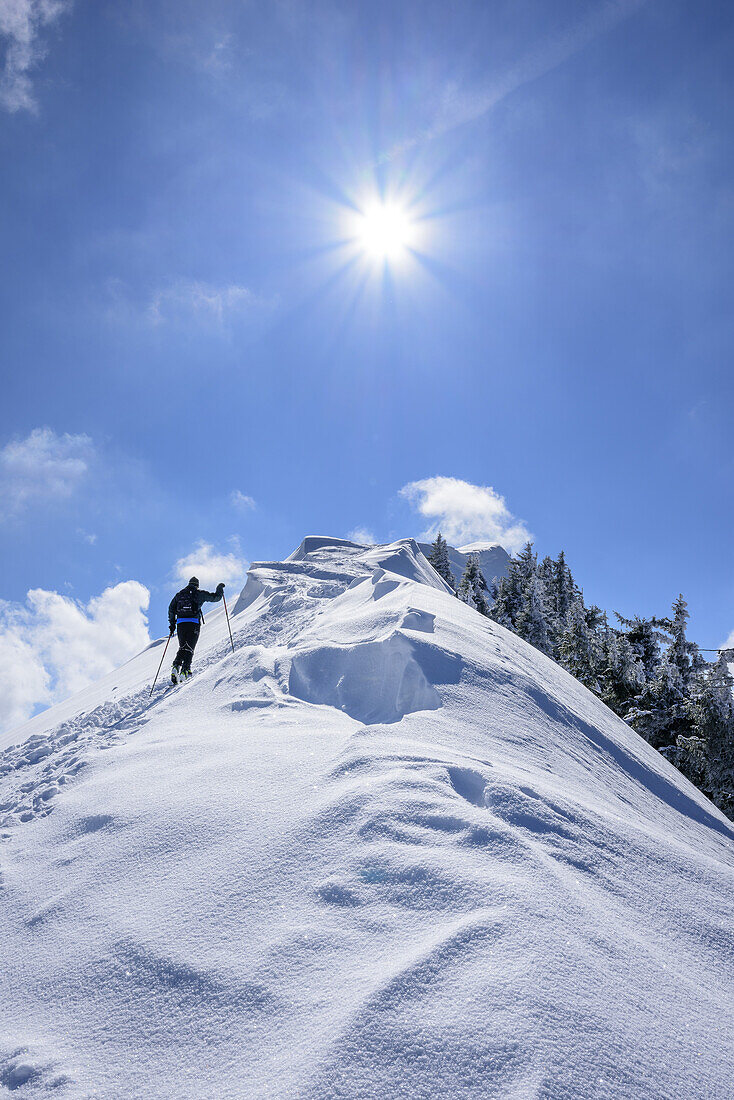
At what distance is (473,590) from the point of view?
42094mm

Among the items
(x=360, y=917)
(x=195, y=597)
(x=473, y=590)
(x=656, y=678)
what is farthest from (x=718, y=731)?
(x=360, y=917)

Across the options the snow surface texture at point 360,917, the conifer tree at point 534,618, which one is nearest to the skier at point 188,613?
the snow surface texture at point 360,917

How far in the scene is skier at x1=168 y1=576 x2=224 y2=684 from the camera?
11.0 m

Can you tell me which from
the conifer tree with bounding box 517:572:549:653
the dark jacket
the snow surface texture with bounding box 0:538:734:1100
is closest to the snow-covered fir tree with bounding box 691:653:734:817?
the conifer tree with bounding box 517:572:549:653

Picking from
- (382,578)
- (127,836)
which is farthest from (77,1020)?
(382,578)

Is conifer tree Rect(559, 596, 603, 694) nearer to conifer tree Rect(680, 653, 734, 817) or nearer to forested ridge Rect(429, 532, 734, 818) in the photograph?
forested ridge Rect(429, 532, 734, 818)

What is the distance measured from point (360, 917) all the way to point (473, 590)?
131 feet

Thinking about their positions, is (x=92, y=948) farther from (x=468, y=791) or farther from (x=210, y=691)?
(x=210, y=691)

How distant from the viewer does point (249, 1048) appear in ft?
8.11

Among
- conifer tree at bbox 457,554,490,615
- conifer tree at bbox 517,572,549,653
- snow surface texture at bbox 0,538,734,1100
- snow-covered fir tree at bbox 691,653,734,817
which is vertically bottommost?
snow surface texture at bbox 0,538,734,1100

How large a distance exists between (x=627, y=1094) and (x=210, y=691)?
6851 mm

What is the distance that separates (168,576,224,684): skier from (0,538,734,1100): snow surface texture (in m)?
4.26

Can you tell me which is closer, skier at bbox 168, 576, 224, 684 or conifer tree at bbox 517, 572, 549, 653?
skier at bbox 168, 576, 224, 684

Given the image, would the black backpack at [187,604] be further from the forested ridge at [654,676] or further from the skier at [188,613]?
the forested ridge at [654,676]
